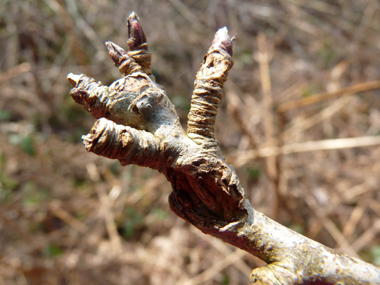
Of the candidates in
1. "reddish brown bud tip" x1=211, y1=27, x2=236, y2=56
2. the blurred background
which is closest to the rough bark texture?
"reddish brown bud tip" x1=211, y1=27, x2=236, y2=56

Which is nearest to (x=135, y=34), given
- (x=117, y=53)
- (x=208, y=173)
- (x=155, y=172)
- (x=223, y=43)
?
(x=117, y=53)

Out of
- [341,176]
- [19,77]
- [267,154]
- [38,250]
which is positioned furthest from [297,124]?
[19,77]

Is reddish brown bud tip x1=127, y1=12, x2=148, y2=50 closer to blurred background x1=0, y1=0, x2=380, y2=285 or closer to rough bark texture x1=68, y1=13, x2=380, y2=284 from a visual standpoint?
rough bark texture x1=68, y1=13, x2=380, y2=284

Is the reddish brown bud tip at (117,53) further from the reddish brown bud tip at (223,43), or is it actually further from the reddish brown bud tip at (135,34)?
the reddish brown bud tip at (223,43)

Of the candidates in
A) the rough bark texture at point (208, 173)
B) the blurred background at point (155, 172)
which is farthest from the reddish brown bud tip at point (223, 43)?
the blurred background at point (155, 172)

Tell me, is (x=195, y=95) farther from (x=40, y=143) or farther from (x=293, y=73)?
(x=293, y=73)
